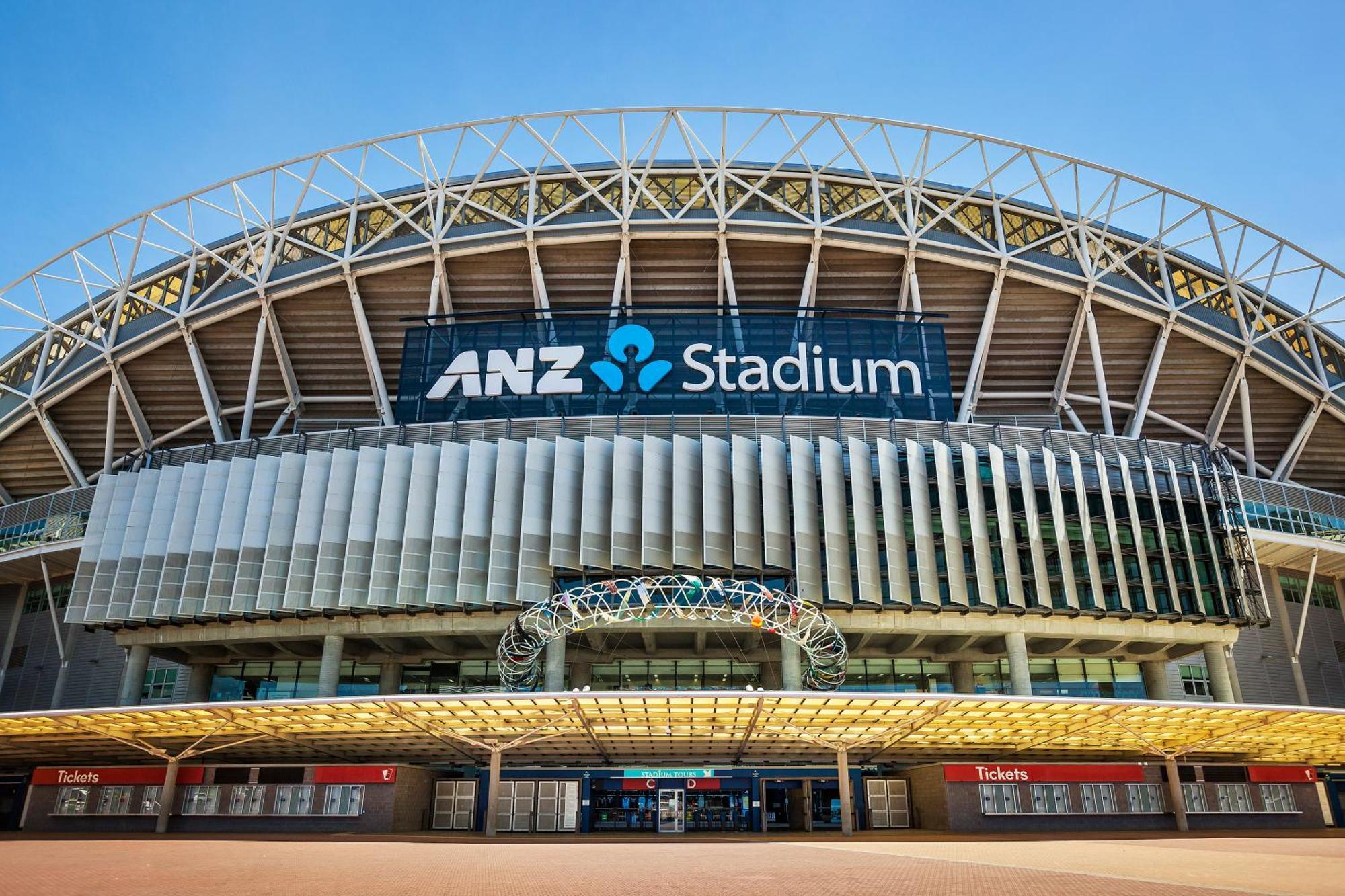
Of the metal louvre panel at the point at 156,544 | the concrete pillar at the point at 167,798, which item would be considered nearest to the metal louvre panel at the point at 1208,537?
the concrete pillar at the point at 167,798

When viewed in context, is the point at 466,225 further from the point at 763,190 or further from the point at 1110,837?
the point at 1110,837

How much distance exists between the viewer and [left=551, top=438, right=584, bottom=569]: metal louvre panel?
3600cm

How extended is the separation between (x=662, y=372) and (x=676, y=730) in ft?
Answer: 67.6

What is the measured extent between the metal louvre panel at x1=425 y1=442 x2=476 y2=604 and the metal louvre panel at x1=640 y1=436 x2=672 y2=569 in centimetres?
679

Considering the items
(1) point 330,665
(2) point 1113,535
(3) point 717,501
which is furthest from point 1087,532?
(1) point 330,665

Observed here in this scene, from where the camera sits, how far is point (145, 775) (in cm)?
2934

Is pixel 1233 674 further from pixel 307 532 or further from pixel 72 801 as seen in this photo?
pixel 72 801

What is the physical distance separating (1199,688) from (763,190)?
107 feet

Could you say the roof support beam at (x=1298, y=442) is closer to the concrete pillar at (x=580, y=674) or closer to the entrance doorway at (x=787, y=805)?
the entrance doorway at (x=787, y=805)

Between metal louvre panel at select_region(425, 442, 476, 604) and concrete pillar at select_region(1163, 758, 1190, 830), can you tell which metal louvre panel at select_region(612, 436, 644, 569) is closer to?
metal louvre panel at select_region(425, 442, 476, 604)

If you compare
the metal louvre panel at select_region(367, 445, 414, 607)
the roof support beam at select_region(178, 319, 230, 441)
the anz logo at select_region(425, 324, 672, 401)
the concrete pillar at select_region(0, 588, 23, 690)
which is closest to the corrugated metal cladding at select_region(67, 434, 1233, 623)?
the metal louvre panel at select_region(367, 445, 414, 607)

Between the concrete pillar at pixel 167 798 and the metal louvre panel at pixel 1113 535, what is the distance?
3511 cm

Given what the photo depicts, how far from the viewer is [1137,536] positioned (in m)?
37.3

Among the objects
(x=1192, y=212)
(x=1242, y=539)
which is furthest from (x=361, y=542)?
(x=1192, y=212)
